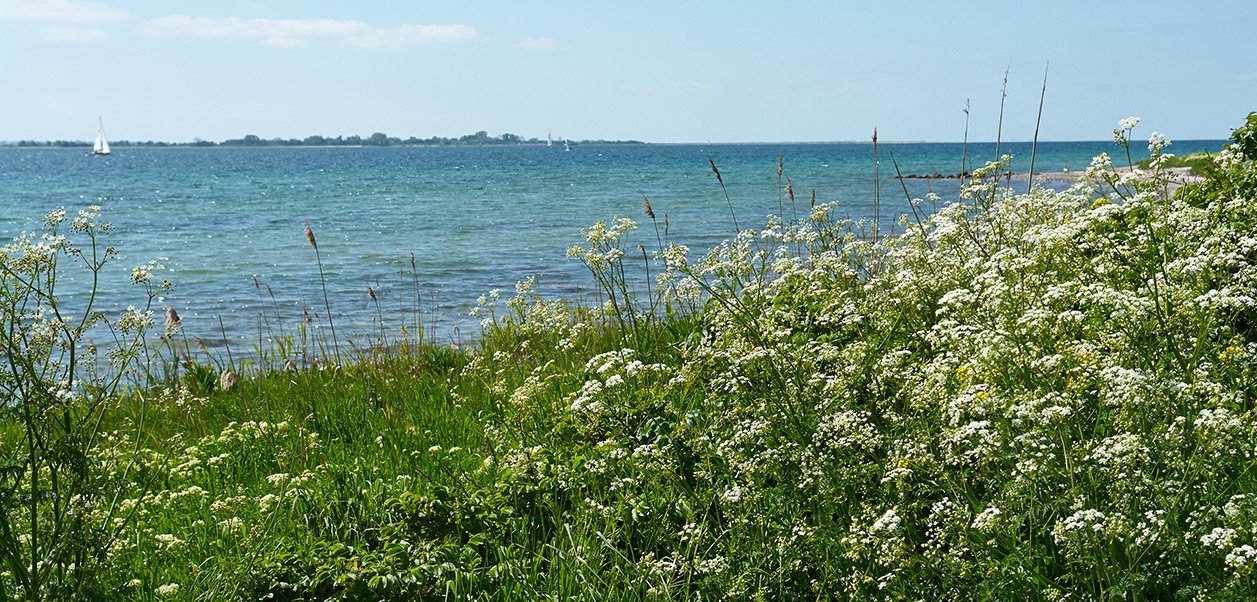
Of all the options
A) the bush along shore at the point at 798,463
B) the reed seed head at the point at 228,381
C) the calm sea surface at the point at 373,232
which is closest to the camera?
the bush along shore at the point at 798,463

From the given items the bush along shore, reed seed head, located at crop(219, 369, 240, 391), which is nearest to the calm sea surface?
the bush along shore

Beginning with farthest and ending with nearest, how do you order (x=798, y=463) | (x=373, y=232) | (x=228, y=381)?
(x=373, y=232)
(x=228, y=381)
(x=798, y=463)

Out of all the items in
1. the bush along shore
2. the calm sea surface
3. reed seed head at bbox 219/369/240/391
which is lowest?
the calm sea surface

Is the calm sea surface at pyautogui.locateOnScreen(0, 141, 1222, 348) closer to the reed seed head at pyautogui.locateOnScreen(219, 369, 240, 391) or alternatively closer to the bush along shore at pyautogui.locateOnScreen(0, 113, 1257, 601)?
the bush along shore at pyautogui.locateOnScreen(0, 113, 1257, 601)

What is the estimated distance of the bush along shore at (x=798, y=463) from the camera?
2.80 meters

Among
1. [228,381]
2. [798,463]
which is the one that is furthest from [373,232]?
[798,463]

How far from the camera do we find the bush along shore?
9.18ft

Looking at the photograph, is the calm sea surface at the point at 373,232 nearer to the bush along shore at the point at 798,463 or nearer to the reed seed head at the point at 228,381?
the bush along shore at the point at 798,463

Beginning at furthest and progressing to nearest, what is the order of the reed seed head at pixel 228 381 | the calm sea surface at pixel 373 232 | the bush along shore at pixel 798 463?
the calm sea surface at pixel 373 232 → the reed seed head at pixel 228 381 → the bush along shore at pixel 798 463

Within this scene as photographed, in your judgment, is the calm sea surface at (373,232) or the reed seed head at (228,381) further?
the calm sea surface at (373,232)

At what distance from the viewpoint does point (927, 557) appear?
288cm

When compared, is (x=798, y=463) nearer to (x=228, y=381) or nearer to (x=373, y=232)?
(x=228, y=381)

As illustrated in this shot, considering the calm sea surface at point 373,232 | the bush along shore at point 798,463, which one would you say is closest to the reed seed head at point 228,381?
the bush along shore at point 798,463

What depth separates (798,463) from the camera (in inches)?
134
